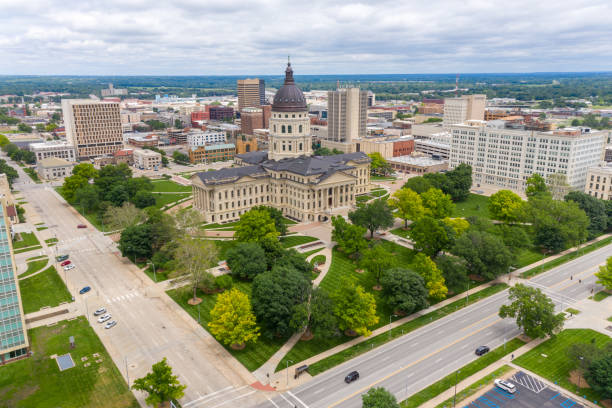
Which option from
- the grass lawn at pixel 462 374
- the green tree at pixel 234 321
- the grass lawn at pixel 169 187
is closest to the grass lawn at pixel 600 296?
the grass lawn at pixel 462 374

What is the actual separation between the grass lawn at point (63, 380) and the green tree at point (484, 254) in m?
67.1

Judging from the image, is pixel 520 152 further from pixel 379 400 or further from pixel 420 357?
pixel 379 400

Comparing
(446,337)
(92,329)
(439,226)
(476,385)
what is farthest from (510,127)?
(92,329)

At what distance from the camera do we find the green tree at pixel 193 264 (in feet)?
278

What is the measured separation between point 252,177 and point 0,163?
12520 centimetres

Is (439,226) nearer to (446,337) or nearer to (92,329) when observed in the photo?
(446,337)

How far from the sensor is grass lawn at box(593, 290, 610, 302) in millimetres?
84875

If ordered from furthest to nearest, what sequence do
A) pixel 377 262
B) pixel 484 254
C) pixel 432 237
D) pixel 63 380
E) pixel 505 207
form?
pixel 505 207 < pixel 432 237 < pixel 484 254 < pixel 377 262 < pixel 63 380

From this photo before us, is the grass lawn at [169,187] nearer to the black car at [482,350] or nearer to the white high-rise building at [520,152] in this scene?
the white high-rise building at [520,152]

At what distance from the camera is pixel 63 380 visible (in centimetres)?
6259

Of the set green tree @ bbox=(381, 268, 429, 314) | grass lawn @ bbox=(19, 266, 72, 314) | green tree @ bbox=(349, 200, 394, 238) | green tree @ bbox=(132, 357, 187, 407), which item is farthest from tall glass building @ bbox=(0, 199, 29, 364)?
green tree @ bbox=(349, 200, 394, 238)

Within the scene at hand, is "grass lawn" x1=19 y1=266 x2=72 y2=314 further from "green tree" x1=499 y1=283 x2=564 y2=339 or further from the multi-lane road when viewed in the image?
"green tree" x1=499 y1=283 x2=564 y2=339

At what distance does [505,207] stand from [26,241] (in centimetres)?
13248

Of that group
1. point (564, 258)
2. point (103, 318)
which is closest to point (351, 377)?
point (103, 318)
